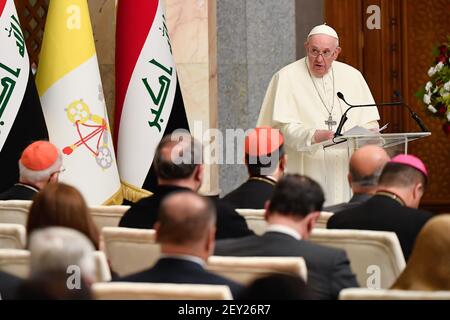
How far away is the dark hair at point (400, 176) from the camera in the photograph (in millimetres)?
5309

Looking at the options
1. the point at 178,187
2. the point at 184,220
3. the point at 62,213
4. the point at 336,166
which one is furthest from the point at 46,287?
the point at 336,166

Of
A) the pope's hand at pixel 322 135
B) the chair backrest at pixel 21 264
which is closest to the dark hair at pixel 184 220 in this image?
the chair backrest at pixel 21 264

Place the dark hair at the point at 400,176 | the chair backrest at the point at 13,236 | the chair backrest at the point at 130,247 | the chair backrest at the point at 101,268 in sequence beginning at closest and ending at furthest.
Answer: the chair backrest at the point at 101,268
the chair backrest at the point at 130,247
the chair backrest at the point at 13,236
the dark hair at the point at 400,176

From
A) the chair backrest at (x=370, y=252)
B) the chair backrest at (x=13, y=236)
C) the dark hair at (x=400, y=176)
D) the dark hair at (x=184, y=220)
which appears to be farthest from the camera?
the dark hair at (x=400, y=176)

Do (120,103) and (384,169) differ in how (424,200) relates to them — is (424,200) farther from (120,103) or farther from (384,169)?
(384,169)

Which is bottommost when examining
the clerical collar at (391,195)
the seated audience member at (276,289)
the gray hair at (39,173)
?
the seated audience member at (276,289)

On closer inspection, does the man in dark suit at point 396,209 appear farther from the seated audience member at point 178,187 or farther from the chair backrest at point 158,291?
the chair backrest at point 158,291

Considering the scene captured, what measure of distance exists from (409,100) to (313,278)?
306 inches

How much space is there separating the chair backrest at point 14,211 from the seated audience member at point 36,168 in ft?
1.69

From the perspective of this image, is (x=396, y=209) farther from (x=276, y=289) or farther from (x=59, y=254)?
(x=59, y=254)

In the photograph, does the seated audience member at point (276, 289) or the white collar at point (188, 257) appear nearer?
the seated audience member at point (276, 289)

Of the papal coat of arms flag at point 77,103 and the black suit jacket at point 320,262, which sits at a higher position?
the papal coat of arms flag at point 77,103

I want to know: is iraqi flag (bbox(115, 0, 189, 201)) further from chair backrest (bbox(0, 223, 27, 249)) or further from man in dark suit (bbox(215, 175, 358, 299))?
man in dark suit (bbox(215, 175, 358, 299))
